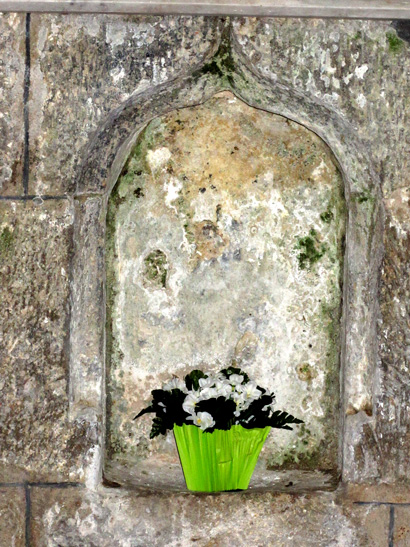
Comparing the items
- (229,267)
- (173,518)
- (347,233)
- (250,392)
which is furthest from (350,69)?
(173,518)

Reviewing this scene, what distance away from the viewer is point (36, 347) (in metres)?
3.39

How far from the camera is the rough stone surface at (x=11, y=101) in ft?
10.9

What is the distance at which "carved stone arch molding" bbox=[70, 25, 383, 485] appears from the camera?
3385mm

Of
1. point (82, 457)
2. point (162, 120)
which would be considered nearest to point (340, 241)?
point (162, 120)

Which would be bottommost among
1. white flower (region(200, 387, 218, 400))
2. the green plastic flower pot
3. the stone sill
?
the stone sill

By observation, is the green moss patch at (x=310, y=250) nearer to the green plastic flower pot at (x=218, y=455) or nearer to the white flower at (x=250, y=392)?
the white flower at (x=250, y=392)

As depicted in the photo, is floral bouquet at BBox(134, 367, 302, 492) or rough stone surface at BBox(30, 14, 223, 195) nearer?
floral bouquet at BBox(134, 367, 302, 492)

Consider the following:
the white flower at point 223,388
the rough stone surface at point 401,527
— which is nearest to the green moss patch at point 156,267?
the white flower at point 223,388

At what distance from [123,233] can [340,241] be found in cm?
101

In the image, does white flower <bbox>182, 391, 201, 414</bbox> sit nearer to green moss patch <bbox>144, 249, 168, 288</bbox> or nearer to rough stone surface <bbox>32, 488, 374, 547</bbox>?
rough stone surface <bbox>32, 488, 374, 547</bbox>

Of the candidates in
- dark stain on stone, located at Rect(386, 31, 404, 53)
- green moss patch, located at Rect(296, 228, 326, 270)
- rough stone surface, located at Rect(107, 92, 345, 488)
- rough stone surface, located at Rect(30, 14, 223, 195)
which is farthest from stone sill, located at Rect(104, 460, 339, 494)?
dark stain on stone, located at Rect(386, 31, 404, 53)

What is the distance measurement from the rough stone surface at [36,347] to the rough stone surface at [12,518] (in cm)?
7

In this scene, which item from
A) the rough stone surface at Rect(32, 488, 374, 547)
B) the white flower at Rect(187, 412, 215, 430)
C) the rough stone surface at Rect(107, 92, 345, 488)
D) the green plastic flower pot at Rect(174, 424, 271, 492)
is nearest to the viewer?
the white flower at Rect(187, 412, 215, 430)

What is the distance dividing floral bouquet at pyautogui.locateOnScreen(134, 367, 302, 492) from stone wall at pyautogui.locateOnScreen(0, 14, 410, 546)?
0.12 m
